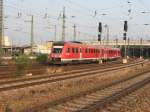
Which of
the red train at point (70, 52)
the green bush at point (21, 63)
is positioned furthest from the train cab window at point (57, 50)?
the green bush at point (21, 63)

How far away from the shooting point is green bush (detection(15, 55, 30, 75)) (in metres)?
31.5

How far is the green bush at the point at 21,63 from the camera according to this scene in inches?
1241

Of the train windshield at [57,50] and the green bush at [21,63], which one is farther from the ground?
the train windshield at [57,50]

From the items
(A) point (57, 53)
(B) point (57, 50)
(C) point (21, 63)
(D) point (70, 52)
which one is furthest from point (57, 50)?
(C) point (21, 63)

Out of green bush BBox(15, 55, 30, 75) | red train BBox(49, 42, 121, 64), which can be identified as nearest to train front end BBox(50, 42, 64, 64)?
red train BBox(49, 42, 121, 64)

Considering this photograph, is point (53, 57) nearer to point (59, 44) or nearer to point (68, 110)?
point (59, 44)

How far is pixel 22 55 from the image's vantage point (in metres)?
32.7

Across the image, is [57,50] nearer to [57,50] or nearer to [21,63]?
[57,50]

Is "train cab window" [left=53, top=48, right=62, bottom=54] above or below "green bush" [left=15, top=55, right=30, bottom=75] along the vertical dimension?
above

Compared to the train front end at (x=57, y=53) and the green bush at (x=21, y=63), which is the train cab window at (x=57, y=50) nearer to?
the train front end at (x=57, y=53)

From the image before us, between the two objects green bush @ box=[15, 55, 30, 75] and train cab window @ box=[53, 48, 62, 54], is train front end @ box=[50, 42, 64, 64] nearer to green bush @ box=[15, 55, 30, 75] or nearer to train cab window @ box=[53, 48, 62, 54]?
train cab window @ box=[53, 48, 62, 54]

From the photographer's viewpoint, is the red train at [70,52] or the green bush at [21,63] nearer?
the green bush at [21,63]

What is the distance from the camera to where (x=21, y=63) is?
105 feet

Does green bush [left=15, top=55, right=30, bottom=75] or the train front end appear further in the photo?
the train front end
